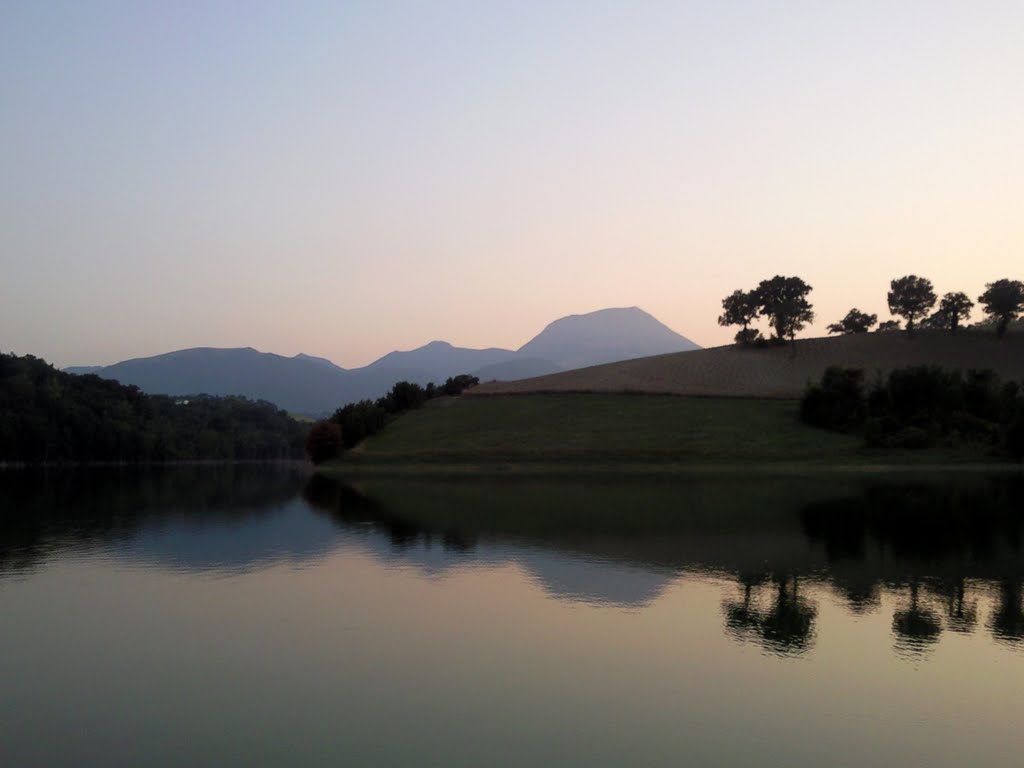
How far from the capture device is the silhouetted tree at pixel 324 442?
9581 cm

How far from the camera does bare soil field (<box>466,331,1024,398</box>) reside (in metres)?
105

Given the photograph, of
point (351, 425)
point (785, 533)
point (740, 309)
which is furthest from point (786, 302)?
point (785, 533)

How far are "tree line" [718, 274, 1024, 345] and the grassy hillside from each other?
89.8 ft

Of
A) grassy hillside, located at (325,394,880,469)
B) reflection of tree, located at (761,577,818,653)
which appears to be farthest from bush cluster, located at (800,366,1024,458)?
reflection of tree, located at (761,577,818,653)

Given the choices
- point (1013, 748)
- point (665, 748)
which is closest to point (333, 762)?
point (665, 748)

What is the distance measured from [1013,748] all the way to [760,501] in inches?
1426

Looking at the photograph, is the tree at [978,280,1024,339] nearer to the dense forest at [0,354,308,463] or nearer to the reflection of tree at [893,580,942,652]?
the reflection of tree at [893,580,942,652]

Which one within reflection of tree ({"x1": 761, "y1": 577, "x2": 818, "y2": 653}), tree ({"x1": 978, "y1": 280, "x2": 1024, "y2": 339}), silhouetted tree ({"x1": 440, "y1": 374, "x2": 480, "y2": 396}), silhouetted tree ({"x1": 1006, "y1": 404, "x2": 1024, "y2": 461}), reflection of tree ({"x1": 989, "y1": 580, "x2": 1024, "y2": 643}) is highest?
tree ({"x1": 978, "y1": 280, "x2": 1024, "y2": 339})

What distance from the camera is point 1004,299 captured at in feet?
372

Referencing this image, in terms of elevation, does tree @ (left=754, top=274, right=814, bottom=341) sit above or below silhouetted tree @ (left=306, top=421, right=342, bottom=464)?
above

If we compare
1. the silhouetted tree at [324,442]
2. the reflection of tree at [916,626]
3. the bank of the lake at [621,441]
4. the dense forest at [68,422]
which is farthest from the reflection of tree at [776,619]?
the dense forest at [68,422]

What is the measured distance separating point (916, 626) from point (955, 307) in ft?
378

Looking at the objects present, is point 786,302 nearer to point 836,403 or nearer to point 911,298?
point 911,298

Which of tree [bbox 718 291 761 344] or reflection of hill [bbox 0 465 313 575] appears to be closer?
reflection of hill [bbox 0 465 313 575]
